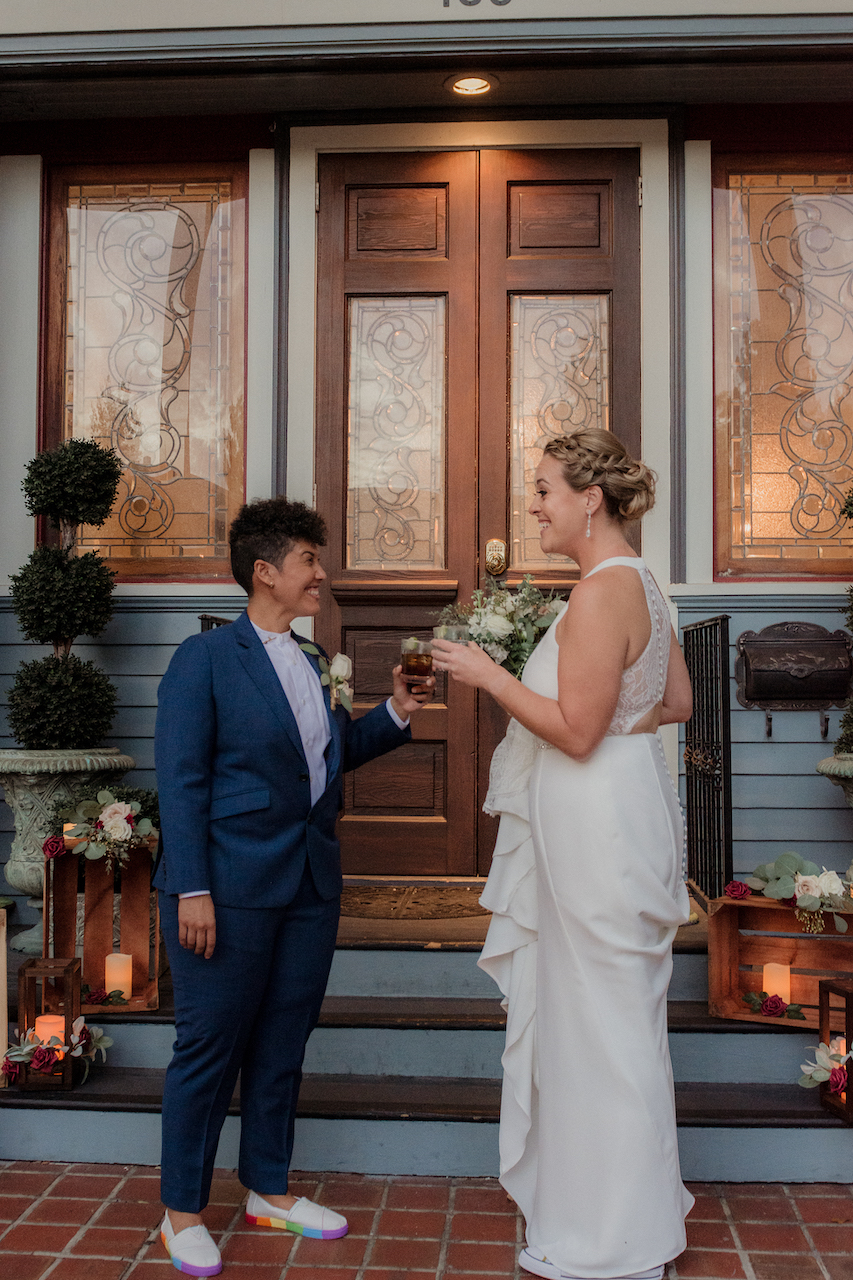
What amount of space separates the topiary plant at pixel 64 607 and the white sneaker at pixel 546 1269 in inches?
103

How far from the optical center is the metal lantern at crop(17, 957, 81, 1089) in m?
3.30

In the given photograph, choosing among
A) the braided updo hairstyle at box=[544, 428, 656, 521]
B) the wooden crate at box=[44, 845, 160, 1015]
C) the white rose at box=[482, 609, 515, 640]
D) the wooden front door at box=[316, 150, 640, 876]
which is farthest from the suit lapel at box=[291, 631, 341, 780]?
the wooden front door at box=[316, 150, 640, 876]

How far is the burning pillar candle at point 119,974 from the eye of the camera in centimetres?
359

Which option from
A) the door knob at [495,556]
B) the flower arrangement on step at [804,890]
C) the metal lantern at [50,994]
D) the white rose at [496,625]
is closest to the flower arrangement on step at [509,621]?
the white rose at [496,625]

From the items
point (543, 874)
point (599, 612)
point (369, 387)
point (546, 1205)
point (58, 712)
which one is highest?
point (369, 387)

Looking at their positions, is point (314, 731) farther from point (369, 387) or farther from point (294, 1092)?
point (369, 387)

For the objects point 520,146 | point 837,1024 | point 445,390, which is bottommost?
point 837,1024

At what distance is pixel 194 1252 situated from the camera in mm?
2578

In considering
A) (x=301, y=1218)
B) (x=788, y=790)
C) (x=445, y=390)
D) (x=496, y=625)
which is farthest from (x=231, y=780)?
(x=788, y=790)

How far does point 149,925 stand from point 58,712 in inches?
40.1

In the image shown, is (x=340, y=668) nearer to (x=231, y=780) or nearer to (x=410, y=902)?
(x=231, y=780)

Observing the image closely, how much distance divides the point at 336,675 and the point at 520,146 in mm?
3079

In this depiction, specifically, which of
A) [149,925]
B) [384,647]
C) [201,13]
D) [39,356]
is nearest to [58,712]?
[149,925]

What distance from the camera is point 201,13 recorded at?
13.8 feet
